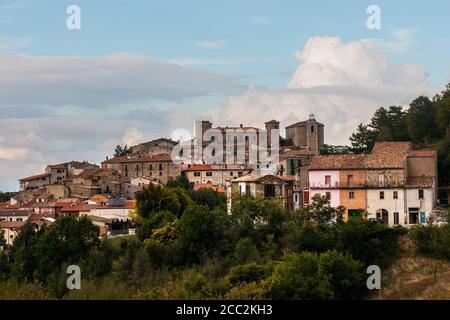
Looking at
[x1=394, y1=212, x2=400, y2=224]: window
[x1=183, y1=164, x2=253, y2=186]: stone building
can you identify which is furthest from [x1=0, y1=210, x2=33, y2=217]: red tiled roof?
[x1=394, y1=212, x2=400, y2=224]: window

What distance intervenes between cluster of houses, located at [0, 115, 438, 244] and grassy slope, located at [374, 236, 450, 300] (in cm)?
520

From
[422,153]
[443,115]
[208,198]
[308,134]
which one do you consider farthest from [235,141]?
[422,153]

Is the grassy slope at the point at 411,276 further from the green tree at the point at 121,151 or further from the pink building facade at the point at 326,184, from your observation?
the green tree at the point at 121,151

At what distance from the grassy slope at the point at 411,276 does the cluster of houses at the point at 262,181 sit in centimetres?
520

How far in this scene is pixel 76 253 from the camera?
42375mm

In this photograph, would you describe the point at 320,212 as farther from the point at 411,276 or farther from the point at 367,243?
the point at 411,276

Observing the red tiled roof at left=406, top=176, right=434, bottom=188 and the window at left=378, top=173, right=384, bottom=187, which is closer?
the red tiled roof at left=406, top=176, right=434, bottom=188

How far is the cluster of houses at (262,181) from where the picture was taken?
139 feet

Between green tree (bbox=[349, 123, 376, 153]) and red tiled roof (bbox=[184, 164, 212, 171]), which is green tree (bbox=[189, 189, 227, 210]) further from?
red tiled roof (bbox=[184, 164, 212, 171])

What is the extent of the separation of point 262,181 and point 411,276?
17005 millimetres

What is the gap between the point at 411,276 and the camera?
3469 cm

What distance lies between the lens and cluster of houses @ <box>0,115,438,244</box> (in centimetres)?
4247
